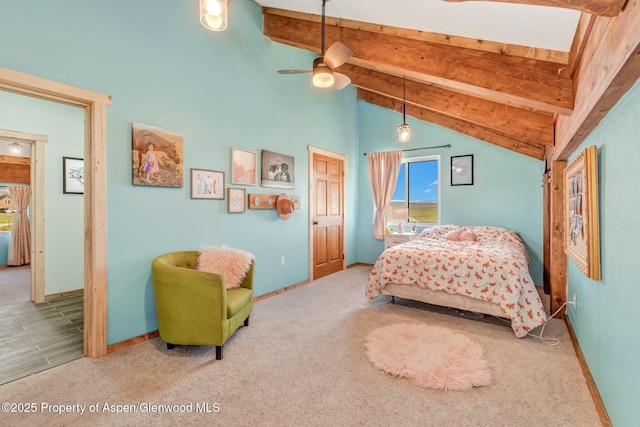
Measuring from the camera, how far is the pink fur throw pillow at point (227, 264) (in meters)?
2.85

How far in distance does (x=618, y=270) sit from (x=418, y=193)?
13.6 feet

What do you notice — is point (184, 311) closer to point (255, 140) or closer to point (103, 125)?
point (103, 125)

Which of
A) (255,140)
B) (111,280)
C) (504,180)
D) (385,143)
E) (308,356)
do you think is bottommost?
(308,356)

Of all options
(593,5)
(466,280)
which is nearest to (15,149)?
(466,280)

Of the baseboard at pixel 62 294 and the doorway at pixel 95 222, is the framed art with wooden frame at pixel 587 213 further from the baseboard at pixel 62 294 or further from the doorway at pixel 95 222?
the baseboard at pixel 62 294

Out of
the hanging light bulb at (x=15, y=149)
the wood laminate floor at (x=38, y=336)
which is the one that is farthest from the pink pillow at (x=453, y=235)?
the hanging light bulb at (x=15, y=149)

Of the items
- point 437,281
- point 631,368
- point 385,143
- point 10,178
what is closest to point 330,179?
point 385,143

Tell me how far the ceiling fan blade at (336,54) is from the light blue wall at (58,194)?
3794 mm

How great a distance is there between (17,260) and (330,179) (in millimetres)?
6858

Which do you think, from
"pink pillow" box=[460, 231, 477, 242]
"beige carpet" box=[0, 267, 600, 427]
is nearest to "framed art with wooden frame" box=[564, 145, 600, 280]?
"beige carpet" box=[0, 267, 600, 427]

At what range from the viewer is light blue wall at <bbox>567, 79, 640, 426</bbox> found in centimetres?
138

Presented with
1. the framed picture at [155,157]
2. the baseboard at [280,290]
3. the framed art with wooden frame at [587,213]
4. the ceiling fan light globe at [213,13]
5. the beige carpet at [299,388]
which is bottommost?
the beige carpet at [299,388]

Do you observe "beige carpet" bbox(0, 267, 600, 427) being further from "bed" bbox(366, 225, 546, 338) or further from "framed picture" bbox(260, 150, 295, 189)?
"framed picture" bbox(260, 150, 295, 189)

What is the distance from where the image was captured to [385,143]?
5.91 meters
